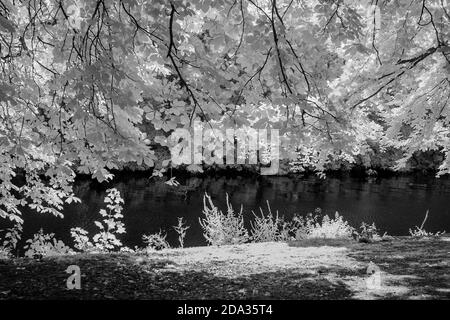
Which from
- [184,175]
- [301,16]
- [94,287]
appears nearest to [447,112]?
[301,16]

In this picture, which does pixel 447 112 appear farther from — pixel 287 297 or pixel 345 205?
pixel 345 205

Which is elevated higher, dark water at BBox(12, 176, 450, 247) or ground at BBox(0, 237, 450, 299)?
dark water at BBox(12, 176, 450, 247)

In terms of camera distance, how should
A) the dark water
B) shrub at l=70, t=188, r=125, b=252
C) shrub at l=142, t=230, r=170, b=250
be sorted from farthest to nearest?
the dark water
shrub at l=142, t=230, r=170, b=250
shrub at l=70, t=188, r=125, b=252

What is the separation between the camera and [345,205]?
16.1 metres

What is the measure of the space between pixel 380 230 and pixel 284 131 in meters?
10.5

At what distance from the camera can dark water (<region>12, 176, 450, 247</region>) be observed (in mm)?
12531

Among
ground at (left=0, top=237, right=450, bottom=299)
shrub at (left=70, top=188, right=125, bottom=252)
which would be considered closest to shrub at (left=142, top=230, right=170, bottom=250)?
shrub at (left=70, top=188, right=125, bottom=252)

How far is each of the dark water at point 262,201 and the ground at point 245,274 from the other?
5.92 metres

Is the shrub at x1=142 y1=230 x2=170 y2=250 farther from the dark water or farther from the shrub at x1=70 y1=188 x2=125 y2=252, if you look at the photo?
the dark water

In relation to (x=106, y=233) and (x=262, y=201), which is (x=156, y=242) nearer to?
(x=106, y=233)

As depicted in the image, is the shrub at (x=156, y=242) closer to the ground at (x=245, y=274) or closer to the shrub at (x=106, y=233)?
the shrub at (x=106, y=233)

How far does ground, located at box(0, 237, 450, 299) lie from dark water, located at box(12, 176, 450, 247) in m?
5.92

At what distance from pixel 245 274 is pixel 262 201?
1205 cm

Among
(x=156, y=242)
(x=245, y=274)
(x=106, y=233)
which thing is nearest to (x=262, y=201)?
(x=156, y=242)
